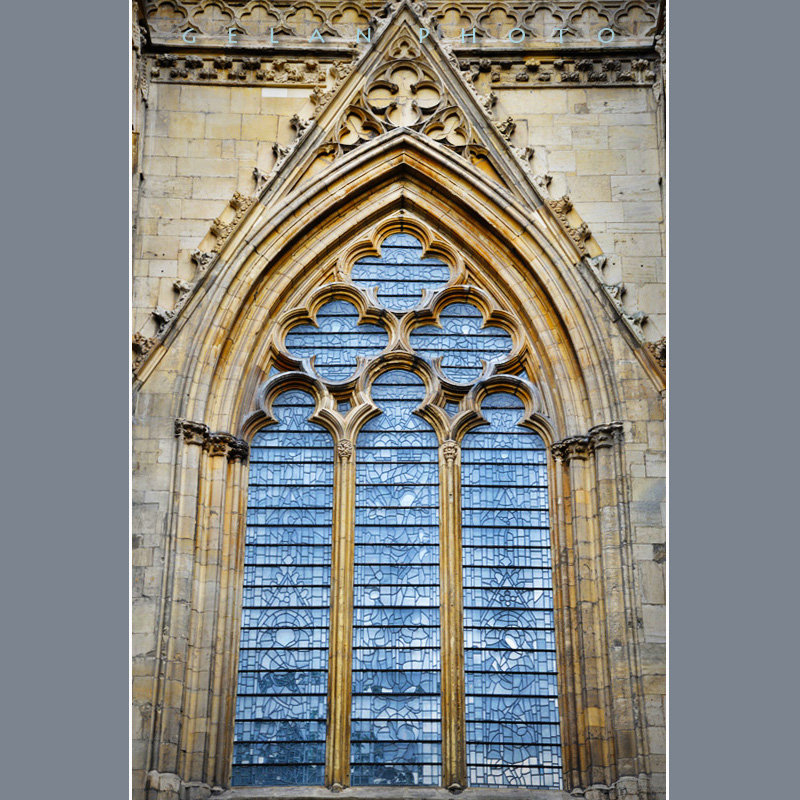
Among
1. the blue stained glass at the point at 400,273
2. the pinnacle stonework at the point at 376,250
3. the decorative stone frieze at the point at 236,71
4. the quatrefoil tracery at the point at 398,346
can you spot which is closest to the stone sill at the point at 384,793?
the pinnacle stonework at the point at 376,250

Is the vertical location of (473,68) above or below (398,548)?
above

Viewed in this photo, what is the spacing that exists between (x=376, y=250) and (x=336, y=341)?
4.09 ft

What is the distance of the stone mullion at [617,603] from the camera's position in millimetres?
15461

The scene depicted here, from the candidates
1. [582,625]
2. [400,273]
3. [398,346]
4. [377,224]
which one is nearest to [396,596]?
[582,625]

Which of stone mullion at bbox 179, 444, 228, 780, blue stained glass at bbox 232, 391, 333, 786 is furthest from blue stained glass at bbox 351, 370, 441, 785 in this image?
A: stone mullion at bbox 179, 444, 228, 780

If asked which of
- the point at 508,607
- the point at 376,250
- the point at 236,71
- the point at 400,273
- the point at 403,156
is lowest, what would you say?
the point at 508,607

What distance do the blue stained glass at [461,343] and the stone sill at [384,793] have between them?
4.55 metres

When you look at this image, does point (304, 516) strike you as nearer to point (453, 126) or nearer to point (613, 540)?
point (613, 540)

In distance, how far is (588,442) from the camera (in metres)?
17.3

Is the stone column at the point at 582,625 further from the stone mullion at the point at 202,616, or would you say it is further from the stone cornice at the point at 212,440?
the stone mullion at the point at 202,616

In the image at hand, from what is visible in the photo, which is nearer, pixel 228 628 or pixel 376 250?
pixel 228 628

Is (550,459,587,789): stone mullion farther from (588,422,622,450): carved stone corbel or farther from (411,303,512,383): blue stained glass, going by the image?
(411,303,512,383): blue stained glass

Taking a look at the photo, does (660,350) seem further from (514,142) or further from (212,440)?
(212,440)
